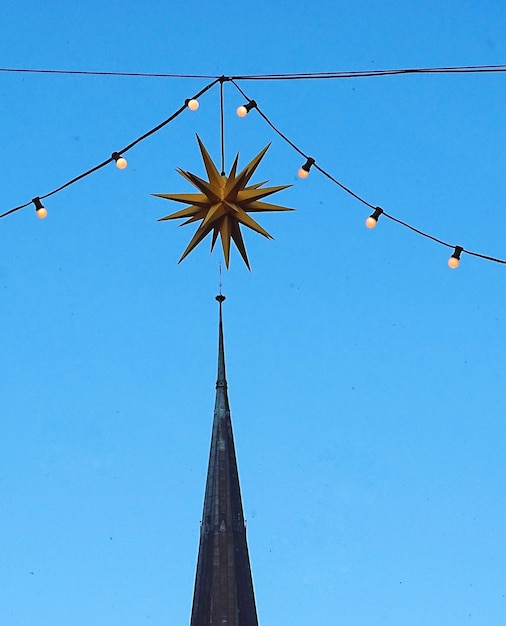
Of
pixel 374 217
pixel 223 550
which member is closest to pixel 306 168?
pixel 374 217

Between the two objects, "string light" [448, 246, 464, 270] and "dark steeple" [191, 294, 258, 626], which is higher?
"dark steeple" [191, 294, 258, 626]

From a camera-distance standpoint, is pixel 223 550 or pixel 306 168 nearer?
pixel 306 168

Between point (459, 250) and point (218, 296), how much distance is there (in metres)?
22.5

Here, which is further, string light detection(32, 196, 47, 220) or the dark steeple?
the dark steeple

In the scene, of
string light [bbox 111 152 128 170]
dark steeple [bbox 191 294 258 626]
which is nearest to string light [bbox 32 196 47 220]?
string light [bbox 111 152 128 170]

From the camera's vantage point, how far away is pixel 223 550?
2842cm

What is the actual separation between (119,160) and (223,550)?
61.3ft

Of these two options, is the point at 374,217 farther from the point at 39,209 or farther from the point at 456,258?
the point at 39,209

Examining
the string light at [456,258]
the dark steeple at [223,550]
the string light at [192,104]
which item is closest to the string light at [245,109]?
the string light at [192,104]

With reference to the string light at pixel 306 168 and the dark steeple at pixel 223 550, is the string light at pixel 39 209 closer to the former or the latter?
the string light at pixel 306 168

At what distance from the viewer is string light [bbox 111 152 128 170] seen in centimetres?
1120

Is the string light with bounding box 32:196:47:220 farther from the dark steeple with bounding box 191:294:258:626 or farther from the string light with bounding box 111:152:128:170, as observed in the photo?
the dark steeple with bounding box 191:294:258:626

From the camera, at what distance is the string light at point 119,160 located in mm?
11203

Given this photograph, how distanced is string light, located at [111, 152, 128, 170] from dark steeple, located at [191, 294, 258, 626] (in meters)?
17.9
